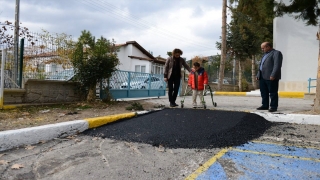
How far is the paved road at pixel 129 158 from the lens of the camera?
264cm

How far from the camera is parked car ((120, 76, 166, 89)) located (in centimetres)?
995

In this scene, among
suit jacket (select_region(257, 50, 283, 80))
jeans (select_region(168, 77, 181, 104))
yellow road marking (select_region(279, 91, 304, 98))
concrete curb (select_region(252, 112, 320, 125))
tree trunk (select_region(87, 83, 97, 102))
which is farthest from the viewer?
yellow road marking (select_region(279, 91, 304, 98))

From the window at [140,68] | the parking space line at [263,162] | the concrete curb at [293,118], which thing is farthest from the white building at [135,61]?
the parking space line at [263,162]

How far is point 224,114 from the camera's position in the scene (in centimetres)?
578

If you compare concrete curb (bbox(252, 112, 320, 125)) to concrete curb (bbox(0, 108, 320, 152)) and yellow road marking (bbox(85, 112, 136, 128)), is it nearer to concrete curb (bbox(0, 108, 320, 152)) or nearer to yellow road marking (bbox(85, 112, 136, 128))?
concrete curb (bbox(0, 108, 320, 152))

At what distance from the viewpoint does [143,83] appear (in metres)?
10.9

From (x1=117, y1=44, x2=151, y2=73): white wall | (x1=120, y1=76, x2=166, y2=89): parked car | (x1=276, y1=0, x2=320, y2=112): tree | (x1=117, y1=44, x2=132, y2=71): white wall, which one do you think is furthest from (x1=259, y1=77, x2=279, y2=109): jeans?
(x1=117, y1=44, x2=132, y2=71): white wall

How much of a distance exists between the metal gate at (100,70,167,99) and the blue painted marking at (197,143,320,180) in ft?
19.4

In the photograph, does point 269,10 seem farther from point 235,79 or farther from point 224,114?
point 235,79

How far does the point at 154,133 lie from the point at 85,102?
410cm

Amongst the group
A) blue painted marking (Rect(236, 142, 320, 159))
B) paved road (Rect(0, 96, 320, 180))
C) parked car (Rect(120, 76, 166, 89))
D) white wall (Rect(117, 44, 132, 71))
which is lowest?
paved road (Rect(0, 96, 320, 180))

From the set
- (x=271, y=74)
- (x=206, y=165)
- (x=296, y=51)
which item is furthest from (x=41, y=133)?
(x=296, y=51)

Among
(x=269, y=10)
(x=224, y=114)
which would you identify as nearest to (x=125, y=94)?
(x=224, y=114)

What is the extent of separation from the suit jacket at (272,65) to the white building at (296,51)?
27.3 ft
